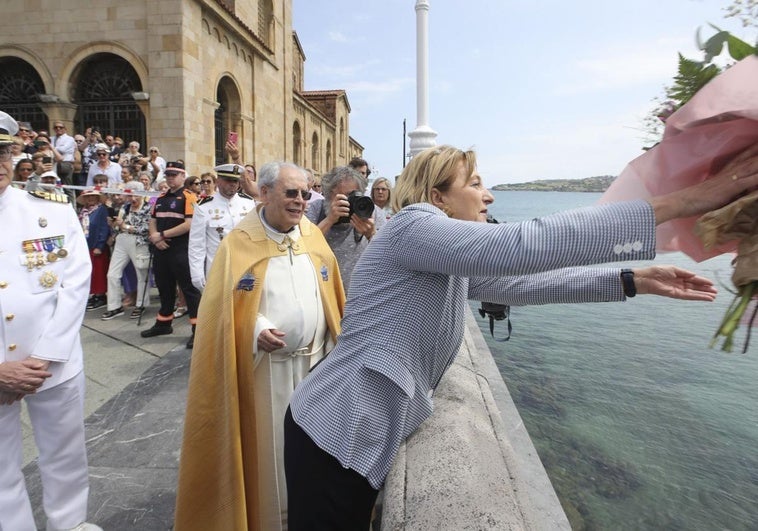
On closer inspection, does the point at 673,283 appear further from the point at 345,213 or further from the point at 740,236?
the point at 345,213

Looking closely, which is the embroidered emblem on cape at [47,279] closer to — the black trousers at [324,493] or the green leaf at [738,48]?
the black trousers at [324,493]

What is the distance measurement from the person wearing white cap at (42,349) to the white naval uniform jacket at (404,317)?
1470 mm

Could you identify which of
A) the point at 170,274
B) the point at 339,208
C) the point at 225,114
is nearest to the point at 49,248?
the point at 339,208

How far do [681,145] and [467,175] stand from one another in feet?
2.29

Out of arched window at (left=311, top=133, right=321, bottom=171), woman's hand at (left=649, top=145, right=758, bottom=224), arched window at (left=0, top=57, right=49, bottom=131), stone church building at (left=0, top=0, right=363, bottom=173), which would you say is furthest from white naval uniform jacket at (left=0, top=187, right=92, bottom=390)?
arched window at (left=311, top=133, right=321, bottom=171)

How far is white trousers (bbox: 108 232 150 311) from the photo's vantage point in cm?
757

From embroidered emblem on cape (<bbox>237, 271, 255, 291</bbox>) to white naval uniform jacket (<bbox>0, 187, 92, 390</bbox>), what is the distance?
2.79 feet

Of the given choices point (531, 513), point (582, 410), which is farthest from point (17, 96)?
point (531, 513)

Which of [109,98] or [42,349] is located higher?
[109,98]

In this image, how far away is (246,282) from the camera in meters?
2.84

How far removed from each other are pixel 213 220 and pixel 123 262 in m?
2.66

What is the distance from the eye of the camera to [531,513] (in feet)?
5.05

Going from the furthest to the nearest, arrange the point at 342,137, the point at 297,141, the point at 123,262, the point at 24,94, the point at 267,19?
the point at 342,137, the point at 297,141, the point at 267,19, the point at 24,94, the point at 123,262

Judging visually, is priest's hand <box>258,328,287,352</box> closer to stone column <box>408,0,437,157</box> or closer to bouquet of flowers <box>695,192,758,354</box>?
bouquet of flowers <box>695,192,758,354</box>
